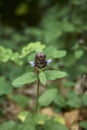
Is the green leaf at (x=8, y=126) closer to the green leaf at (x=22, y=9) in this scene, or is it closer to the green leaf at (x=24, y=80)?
the green leaf at (x=24, y=80)

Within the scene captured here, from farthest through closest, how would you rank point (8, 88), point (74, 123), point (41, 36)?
1. point (41, 36)
2. point (74, 123)
3. point (8, 88)

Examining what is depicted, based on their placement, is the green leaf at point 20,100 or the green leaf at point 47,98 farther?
the green leaf at point 20,100

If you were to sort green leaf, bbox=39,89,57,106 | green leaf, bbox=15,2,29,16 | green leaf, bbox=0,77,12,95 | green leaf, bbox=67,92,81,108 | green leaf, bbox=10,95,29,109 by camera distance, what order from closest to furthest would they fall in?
green leaf, bbox=39,89,57,106 → green leaf, bbox=0,77,12,95 → green leaf, bbox=67,92,81,108 → green leaf, bbox=10,95,29,109 → green leaf, bbox=15,2,29,16

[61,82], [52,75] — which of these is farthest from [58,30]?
[52,75]

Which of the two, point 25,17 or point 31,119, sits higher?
point 25,17

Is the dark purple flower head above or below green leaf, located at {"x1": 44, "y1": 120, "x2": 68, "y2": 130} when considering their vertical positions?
above

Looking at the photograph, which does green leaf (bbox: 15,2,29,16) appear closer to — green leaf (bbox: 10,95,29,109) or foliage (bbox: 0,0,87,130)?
foliage (bbox: 0,0,87,130)

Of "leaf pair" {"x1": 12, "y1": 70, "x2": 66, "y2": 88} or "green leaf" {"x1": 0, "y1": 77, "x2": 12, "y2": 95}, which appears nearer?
"leaf pair" {"x1": 12, "y1": 70, "x2": 66, "y2": 88}

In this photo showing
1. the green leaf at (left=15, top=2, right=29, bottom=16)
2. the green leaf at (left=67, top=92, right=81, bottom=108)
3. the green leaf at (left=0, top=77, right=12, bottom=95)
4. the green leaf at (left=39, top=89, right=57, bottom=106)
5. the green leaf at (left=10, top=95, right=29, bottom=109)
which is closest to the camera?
the green leaf at (left=39, top=89, right=57, bottom=106)

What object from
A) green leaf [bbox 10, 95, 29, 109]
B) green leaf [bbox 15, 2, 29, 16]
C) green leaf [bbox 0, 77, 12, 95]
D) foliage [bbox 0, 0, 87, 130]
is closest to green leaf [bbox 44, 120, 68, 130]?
foliage [bbox 0, 0, 87, 130]

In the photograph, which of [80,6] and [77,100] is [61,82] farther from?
[80,6]

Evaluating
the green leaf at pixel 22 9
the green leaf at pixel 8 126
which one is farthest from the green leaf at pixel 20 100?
the green leaf at pixel 22 9
